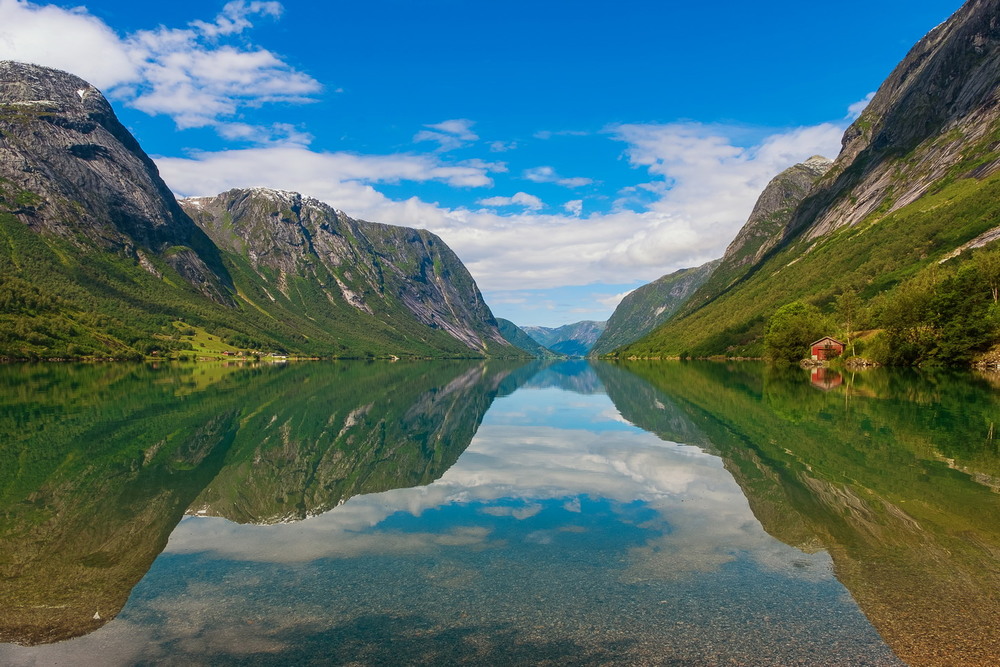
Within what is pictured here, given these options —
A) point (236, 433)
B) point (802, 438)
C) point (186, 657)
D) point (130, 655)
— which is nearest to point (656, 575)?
point (186, 657)

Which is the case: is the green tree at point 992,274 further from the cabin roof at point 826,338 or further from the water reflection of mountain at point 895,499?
the water reflection of mountain at point 895,499

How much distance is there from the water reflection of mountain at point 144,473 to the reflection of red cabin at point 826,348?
10864cm

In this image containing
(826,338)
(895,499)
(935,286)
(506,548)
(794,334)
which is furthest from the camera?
(794,334)

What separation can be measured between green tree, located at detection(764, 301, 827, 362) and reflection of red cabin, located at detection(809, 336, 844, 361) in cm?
332

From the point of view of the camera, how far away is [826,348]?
132500mm

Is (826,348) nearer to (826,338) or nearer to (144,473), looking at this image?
(826,338)

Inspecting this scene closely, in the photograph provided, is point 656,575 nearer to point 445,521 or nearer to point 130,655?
point 445,521

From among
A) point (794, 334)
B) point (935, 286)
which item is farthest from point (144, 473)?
point (794, 334)

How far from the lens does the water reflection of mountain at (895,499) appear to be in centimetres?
1109

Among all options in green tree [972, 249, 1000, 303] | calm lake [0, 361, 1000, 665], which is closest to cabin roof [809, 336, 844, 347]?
green tree [972, 249, 1000, 303]

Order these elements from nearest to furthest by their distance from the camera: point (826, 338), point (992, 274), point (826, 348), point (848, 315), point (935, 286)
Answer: point (992, 274)
point (935, 286)
point (826, 348)
point (826, 338)
point (848, 315)

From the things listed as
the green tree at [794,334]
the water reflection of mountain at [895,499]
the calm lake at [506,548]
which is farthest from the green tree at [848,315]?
the calm lake at [506,548]

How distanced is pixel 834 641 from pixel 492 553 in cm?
838

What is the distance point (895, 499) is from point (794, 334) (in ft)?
435
